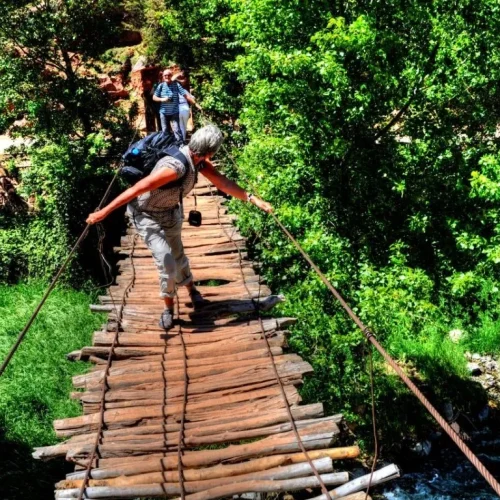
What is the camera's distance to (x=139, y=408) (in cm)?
388

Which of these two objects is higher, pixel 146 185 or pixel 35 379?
pixel 146 185

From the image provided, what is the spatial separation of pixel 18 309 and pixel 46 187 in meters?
2.22

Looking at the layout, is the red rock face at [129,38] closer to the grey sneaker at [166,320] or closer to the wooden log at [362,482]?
the grey sneaker at [166,320]

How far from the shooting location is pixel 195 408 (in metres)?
3.90

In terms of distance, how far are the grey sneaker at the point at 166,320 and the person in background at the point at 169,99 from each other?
4375mm

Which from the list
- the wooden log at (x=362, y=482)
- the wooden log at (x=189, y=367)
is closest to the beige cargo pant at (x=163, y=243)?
the wooden log at (x=189, y=367)

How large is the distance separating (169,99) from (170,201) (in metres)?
4.92

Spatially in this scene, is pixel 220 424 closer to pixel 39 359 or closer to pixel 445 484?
pixel 445 484

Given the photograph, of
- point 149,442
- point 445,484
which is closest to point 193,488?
point 149,442

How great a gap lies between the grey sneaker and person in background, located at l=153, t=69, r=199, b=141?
4.37m

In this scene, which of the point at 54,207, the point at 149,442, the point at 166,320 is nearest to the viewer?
the point at 149,442

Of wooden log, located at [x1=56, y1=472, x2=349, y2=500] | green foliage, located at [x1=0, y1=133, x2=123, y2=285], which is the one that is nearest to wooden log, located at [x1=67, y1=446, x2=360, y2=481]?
wooden log, located at [x1=56, y1=472, x2=349, y2=500]

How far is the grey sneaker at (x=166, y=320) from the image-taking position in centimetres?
494

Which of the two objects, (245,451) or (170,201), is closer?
(245,451)
